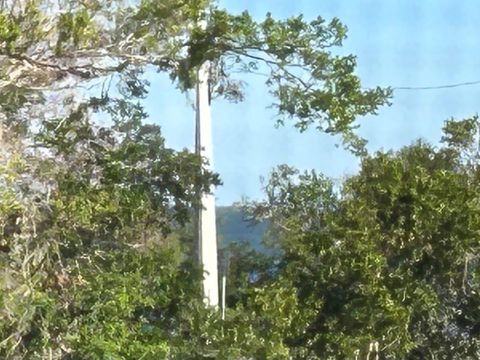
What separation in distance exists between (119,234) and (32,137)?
1025 mm

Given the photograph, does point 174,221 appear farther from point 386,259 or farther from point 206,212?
point 386,259

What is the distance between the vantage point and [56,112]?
902 cm

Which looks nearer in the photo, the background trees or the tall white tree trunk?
the background trees

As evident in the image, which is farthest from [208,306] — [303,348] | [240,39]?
[240,39]

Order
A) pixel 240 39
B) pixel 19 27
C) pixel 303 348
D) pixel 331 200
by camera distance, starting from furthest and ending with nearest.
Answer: pixel 331 200
pixel 303 348
pixel 240 39
pixel 19 27

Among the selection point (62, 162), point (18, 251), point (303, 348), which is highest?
point (62, 162)

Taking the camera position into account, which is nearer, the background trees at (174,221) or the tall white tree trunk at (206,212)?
the background trees at (174,221)

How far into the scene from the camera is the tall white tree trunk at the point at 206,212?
31.0 feet

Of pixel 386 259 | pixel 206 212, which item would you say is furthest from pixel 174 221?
pixel 386 259

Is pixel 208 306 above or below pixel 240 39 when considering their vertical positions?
below

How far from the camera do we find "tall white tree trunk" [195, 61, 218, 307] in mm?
9445

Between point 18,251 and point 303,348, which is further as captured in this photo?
point 303,348

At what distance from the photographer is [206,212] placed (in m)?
9.50

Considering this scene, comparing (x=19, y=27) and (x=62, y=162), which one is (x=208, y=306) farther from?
(x=19, y=27)
